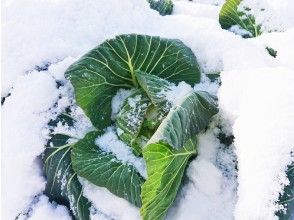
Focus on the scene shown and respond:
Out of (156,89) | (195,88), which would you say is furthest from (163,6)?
(156,89)

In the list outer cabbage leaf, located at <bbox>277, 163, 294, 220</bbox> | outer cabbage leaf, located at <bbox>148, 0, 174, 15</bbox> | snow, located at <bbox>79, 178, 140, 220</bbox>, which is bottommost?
snow, located at <bbox>79, 178, 140, 220</bbox>

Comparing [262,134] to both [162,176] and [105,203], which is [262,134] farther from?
[105,203]

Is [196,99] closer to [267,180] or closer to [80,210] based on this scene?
[267,180]

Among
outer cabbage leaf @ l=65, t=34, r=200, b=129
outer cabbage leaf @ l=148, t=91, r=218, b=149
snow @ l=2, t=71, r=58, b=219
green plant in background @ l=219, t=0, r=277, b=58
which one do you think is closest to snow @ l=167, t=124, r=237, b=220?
outer cabbage leaf @ l=148, t=91, r=218, b=149

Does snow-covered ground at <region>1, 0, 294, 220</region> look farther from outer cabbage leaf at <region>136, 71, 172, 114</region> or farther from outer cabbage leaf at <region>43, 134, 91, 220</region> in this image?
outer cabbage leaf at <region>136, 71, 172, 114</region>

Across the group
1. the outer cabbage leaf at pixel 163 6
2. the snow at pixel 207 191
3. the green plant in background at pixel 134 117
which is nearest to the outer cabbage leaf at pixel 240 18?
the outer cabbage leaf at pixel 163 6
